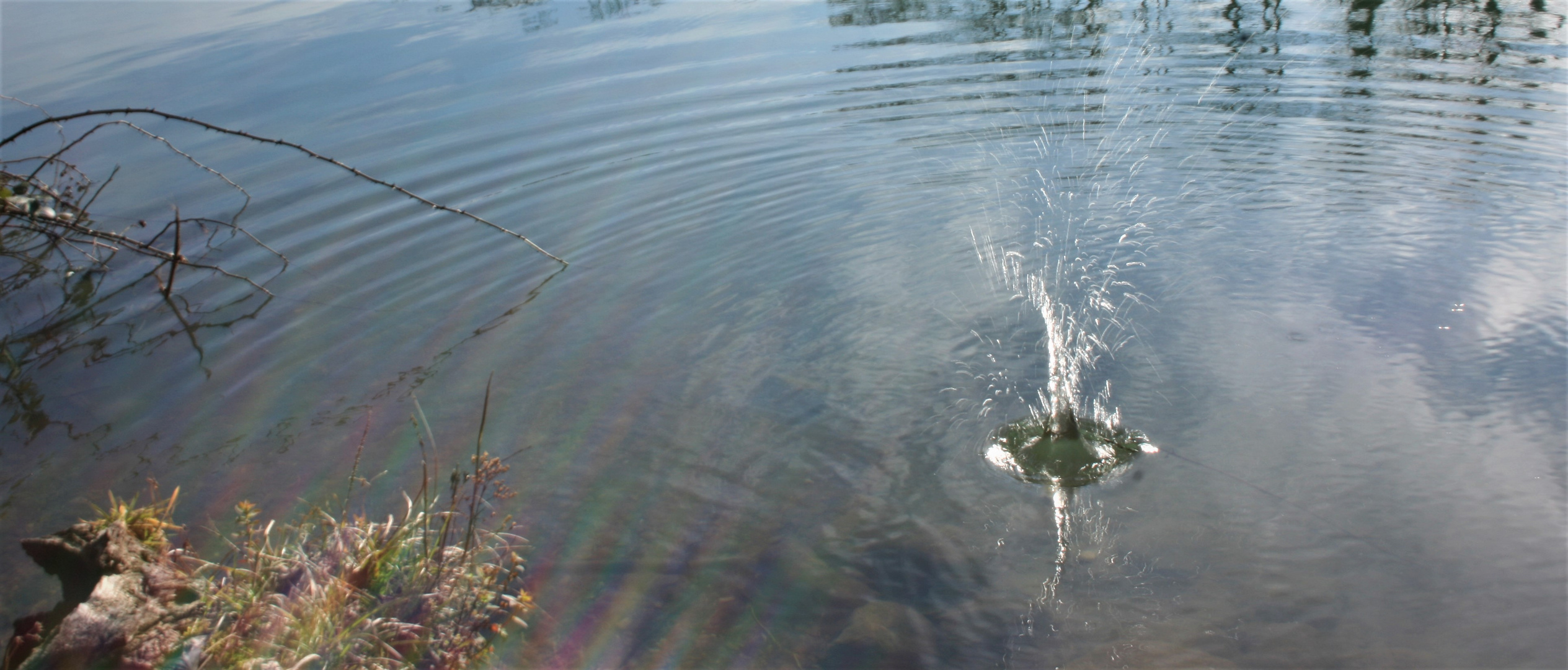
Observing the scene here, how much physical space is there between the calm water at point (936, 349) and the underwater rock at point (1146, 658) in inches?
1.4

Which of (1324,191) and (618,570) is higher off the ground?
(1324,191)

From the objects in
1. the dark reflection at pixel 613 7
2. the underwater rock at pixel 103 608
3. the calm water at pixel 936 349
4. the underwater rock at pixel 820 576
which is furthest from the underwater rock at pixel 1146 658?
the dark reflection at pixel 613 7

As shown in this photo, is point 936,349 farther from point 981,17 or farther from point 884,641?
point 981,17

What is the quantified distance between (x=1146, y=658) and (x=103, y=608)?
11.9 feet

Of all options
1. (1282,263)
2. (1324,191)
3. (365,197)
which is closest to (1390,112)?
(1324,191)

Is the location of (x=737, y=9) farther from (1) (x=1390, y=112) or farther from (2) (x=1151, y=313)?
(2) (x=1151, y=313)

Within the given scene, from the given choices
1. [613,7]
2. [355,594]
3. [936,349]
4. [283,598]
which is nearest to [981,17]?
[613,7]

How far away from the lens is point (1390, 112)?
26.6 ft

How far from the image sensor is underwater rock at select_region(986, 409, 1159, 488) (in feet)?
13.4

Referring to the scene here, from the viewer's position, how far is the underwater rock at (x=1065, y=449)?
4.08 m

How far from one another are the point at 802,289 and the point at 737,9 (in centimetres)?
1089

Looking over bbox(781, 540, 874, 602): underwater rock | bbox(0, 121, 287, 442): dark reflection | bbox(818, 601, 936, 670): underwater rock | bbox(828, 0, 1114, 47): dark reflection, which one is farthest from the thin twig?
bbox(828, 0, 1114, 47): dark reflection

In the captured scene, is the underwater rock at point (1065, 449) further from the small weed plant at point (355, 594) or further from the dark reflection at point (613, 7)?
the dark reflection at point (613, 7)

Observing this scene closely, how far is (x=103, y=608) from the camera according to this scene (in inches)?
122
